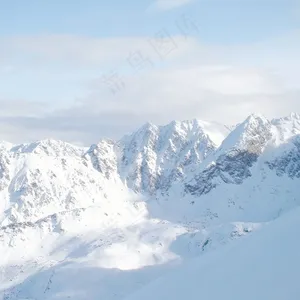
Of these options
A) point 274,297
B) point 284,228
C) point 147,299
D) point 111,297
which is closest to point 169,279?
point 147,299

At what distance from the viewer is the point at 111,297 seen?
649 feet

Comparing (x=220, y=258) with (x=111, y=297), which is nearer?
(x=220, y=258)

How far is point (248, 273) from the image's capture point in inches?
946

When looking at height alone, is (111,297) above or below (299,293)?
below

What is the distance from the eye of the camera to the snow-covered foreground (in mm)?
21781

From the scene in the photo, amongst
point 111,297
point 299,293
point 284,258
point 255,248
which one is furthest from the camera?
point 111,297

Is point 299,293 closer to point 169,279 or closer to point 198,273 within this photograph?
point 198,273

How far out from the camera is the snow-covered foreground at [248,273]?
21781mm

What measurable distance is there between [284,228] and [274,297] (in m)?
7.44

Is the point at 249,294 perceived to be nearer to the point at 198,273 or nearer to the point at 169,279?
the point at 198,273

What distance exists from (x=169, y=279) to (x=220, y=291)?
20.1 ft

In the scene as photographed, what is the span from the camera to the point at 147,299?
28219 millimetres

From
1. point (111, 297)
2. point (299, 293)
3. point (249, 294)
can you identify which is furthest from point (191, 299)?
point (111, 297)

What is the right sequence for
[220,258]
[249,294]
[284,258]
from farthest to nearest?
1. [220,258]
2. [284,258]
3. [249,294]
